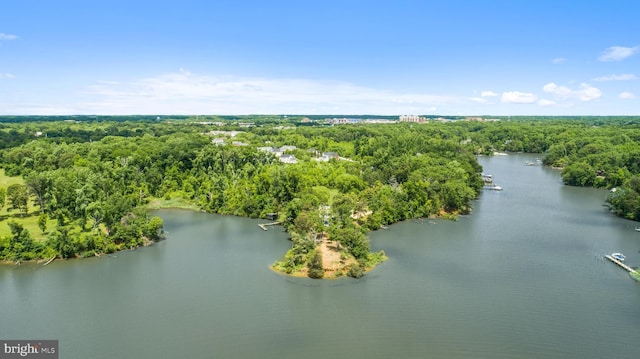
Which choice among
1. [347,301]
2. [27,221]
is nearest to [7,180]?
[27,221]

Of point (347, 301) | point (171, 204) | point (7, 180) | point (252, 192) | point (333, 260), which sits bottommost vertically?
point (347, 301)

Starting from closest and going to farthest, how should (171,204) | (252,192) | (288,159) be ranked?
(252,192) < (171,204) < (288,159)

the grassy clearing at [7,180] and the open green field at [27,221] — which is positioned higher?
the grassy clearing at [7,180]

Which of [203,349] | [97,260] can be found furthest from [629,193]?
[97,260]

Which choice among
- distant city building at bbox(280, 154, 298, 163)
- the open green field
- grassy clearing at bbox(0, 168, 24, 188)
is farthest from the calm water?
grassy clearing at bbox(0, 168, 24, 188)

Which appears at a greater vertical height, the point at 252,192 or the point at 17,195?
the point at 17,195

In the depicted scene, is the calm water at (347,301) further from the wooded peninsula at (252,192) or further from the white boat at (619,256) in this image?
the wooded peninsula at (252,192)

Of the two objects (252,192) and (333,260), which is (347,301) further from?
→ (252,192)

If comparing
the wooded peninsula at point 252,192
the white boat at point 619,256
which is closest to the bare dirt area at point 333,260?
the wooded peninsula at point 252,192

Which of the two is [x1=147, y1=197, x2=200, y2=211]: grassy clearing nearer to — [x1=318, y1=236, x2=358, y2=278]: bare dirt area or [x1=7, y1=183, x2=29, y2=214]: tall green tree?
[x1=7, y1=183, x2=29, y2=214]: tall green tree
